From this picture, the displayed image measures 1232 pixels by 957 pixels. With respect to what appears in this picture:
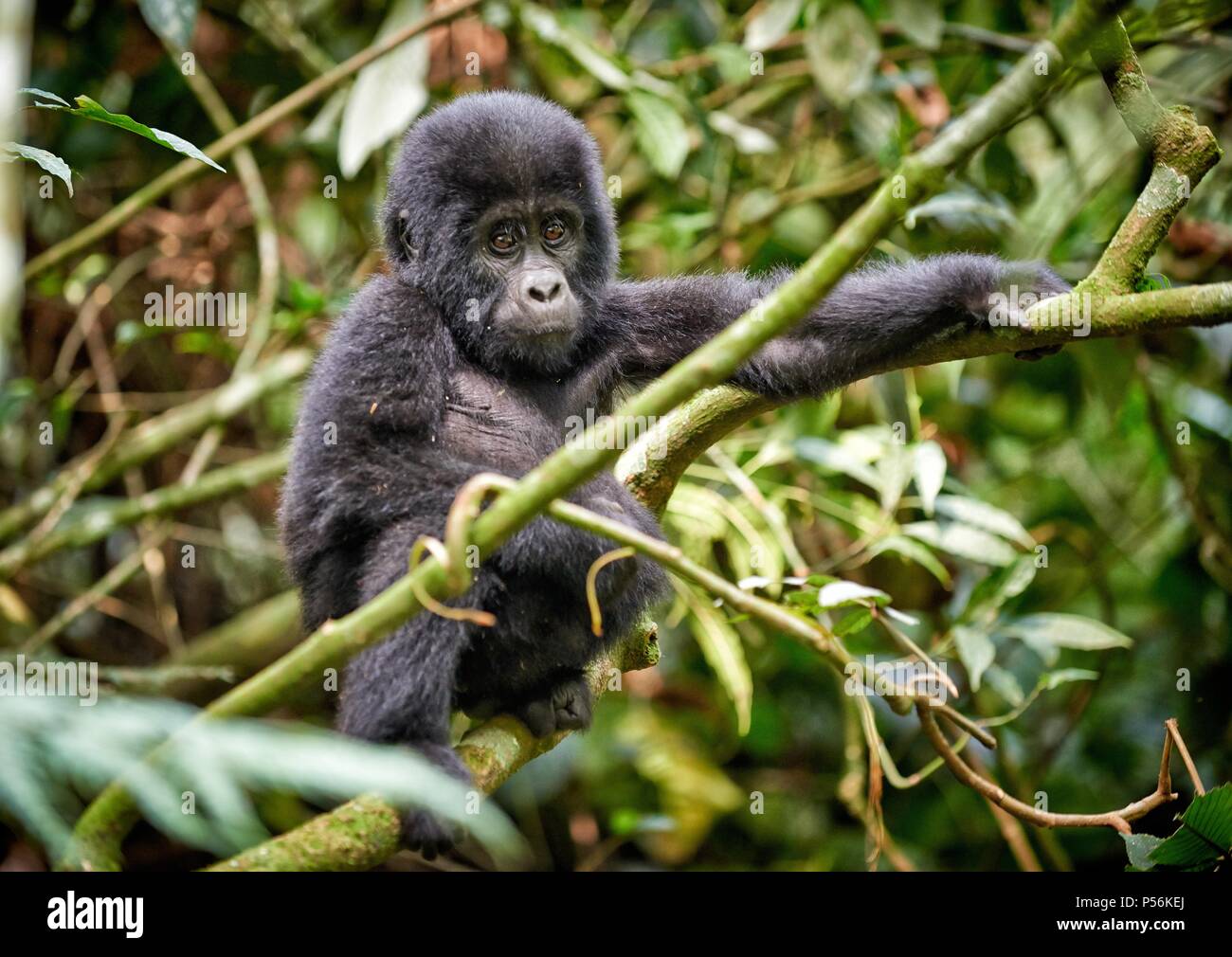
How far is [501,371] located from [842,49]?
8.11 feet

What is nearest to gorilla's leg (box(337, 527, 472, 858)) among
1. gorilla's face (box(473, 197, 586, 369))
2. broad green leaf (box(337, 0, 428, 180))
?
gorilla's face (box(473, 197, 586, 369))

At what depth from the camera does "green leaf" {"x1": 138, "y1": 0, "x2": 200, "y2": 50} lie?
4.69 meters

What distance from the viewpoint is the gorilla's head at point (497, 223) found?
3793 millimetres

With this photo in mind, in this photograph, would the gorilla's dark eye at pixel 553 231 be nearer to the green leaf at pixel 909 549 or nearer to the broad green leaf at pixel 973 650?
the green leaf at pixel 909 549

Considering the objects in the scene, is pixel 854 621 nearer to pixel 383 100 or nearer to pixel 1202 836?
pixel 1202 836

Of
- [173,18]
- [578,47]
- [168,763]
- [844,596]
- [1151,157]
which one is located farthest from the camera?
[578,47]

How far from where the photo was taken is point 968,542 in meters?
4.68

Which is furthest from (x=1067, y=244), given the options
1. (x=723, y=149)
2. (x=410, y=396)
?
(x=410, y=396)

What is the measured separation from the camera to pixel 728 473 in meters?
4.92

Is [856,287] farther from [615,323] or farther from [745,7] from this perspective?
[745,7]

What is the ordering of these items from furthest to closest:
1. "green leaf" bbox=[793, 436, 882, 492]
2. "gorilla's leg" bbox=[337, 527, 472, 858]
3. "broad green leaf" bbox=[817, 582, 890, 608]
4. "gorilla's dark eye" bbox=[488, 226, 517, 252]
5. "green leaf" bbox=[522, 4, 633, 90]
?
"green leaf" bbox=[522, 4, 633, 90], "green leaf" bbox=[793, 436, 882, 492], "gorilla's dark eye" bbox=[488, 226, 517, 252], "broad green leaf" bbox=[817, 582, 890, 608], "gorilla's leg" bbox=[337, 527, 472, 858]

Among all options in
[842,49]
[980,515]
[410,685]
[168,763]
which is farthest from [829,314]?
[168,763]

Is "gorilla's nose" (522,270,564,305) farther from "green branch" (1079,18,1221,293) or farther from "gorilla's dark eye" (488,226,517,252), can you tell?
"green branch" (1079,18,1221,293)

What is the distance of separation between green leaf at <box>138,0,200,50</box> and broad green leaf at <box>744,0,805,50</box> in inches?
91.6
